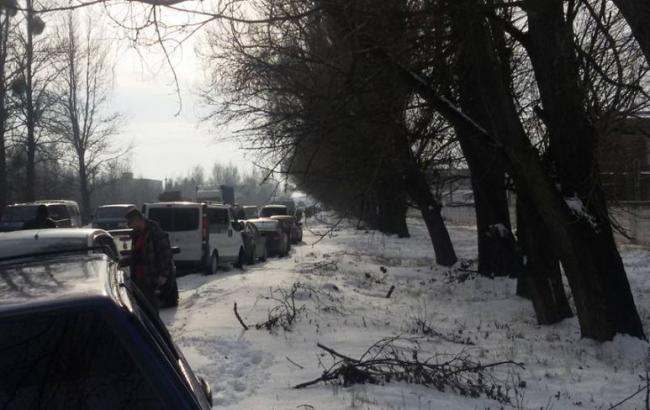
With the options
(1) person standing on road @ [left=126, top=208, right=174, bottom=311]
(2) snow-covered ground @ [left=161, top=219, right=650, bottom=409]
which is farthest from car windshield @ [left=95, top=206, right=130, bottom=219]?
(1) person standing on road @ [left=126, top=208, right=174, bottom=311]

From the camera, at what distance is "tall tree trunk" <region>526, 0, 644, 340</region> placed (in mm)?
8945

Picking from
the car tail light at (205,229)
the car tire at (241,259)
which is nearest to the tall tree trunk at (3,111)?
the car tire at (241,259)

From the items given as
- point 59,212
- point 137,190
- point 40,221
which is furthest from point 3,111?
point 137,190

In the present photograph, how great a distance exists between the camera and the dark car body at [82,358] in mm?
2201

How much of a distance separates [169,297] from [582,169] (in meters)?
6.97

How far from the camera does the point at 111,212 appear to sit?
95.6ft

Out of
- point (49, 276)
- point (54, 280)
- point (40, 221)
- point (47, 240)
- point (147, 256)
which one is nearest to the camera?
point (54, 280)

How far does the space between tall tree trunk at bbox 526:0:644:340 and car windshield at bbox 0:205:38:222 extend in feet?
59.5

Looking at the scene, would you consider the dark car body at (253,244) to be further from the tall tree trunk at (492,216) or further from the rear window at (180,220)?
the tall tree trunk at (492,216)

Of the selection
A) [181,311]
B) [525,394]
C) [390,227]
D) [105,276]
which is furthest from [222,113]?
[390,227]

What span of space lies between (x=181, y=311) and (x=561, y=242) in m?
6.01

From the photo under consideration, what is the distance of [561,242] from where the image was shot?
30.1ft

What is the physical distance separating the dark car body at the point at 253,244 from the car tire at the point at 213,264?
2.61 m

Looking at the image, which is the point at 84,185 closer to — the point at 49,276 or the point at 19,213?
the point at 19,213
